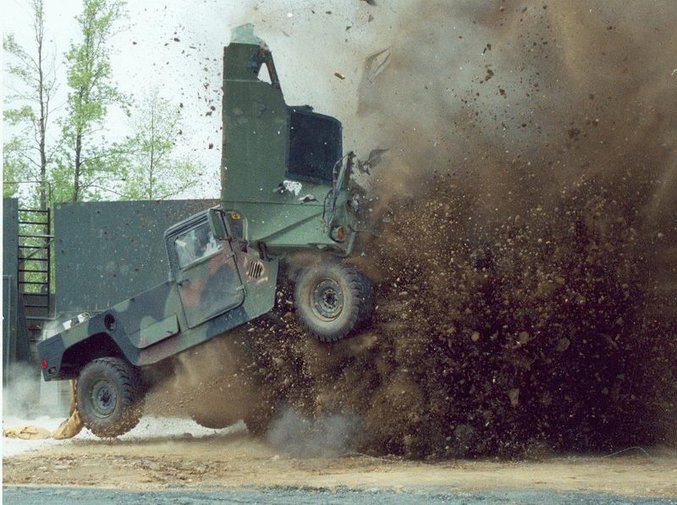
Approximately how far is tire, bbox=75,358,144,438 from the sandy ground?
258 millimetres

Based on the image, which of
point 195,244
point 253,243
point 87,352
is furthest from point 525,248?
point 87,352

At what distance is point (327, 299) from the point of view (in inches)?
384

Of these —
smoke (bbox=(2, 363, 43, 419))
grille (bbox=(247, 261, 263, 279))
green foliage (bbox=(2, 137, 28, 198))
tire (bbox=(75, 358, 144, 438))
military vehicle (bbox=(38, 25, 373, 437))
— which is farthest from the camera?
green foliage (bbox=(2, 137, 28, 198))

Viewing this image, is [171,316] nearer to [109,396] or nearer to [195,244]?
[195,244]

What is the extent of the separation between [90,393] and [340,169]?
4.35m

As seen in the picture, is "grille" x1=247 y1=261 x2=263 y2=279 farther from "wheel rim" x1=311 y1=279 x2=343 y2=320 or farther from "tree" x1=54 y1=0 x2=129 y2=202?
"tree" x1=54 y1=0 x2=129 y2=202

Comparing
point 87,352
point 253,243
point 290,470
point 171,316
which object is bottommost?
point 290,470

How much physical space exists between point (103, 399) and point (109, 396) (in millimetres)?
111

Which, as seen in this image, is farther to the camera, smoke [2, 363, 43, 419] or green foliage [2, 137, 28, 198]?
green foliage [2, 137, 28, 198]

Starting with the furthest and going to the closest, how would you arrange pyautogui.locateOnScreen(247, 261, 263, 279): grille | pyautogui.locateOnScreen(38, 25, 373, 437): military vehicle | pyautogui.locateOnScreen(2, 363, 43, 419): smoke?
pyautogui.locateOnScreen(2, 363, 43, 419): smoke → pyautogui.locateOnScreen(247, 261, 263, 279): grille → pyautogui.locateOnScreen(38, 25, 373, 437): military vehicle

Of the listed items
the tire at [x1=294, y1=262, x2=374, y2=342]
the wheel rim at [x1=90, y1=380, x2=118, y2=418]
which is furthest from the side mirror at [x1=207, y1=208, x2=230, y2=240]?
the wheel rim at [x1=90, y1=380, x2=118, y2=418]

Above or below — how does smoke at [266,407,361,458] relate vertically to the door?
below

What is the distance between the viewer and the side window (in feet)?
36.1

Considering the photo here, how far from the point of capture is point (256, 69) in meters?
10.3
